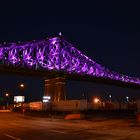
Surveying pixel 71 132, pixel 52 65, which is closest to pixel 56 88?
pixel 52 65

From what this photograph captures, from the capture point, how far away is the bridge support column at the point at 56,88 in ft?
354

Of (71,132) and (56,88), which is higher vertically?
(56,88)

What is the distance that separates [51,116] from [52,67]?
212 feet

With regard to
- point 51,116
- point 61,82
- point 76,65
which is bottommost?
point 51,116

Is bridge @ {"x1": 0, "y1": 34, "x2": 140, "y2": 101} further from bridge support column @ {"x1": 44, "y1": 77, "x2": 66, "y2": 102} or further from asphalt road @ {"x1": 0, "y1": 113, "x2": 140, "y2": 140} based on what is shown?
asphalt road @ {"x1": 0, "y1": 113, "x2": 140, "y2": 140}

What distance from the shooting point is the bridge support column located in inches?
4249

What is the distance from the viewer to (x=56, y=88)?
11069 centimetres

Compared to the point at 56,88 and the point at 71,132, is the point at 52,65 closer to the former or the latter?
the point at 56,88

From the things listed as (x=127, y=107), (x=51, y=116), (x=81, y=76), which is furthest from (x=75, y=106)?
(x=81, y=76)

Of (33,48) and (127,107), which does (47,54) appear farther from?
(127,107)

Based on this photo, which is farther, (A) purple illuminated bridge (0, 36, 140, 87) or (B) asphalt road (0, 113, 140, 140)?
(A) purple illuminated bridge (0, 36, 140, 87)

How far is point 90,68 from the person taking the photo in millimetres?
137125

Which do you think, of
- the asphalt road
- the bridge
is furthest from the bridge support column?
the asphalt road

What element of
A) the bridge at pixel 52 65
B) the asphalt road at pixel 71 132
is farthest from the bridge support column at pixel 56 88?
the asphalt road at pixel 71 132
